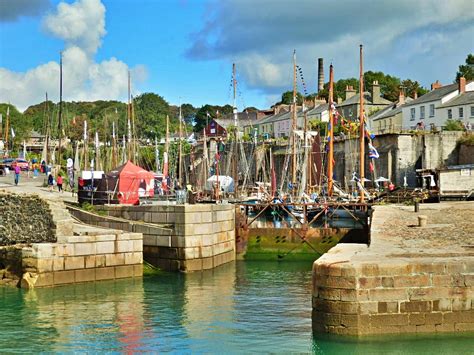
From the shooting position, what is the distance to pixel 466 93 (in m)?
69.3

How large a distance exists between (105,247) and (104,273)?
3.15ft

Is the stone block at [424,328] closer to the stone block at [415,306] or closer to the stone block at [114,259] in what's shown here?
the stone block at [415,306]

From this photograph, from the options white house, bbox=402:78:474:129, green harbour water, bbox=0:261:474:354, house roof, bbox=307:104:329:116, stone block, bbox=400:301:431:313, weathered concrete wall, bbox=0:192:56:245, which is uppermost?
house roof, bbox=307:104:329:116

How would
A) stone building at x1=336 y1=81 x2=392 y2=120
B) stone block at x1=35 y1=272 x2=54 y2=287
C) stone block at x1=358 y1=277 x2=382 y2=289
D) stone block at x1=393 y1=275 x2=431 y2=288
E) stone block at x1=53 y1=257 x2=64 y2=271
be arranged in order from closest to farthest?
stone block at x1=358 y1=277 x2=382 y2=289 < stone block at x1=393 y1=275 x2=431 y2=288 < stone block at x1=35 y1=272 x2=54 y2=287 < stone block at x1=53 y1=257 x2=64 y2=271 < stone building at x1=336 y1=81 x2=392 y2=120

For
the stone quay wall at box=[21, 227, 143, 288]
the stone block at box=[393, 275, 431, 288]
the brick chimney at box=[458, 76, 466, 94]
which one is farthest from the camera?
the brick chimney at box=[458, 76, 466, 94]

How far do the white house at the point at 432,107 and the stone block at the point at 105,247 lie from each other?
46748 mm

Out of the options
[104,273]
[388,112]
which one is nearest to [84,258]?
[104,273]

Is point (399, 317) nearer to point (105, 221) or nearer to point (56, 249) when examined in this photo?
point (56, 249)

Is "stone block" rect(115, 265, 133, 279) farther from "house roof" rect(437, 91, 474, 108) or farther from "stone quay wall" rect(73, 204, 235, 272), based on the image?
"house roof" rect(437, 91, 474, 108)

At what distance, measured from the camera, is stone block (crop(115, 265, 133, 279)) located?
26.9 meters

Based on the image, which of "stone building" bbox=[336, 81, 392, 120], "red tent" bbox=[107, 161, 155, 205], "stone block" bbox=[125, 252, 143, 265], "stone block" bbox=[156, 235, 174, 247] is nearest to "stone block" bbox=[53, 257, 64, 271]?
"stone block" bbox=[125, 252, 143, 265]

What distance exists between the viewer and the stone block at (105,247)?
26.4 m

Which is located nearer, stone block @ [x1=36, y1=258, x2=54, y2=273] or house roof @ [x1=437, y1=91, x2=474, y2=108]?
stone block @ [x1=36, y1=258, x2=54, y2=273]

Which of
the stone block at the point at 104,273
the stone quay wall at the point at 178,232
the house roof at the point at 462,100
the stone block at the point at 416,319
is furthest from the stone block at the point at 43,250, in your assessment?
A: the house roof at the point at 462,100
